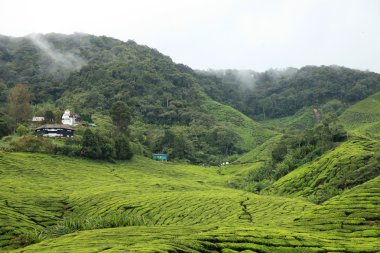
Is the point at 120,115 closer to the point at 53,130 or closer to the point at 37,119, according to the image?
the point at 53,130

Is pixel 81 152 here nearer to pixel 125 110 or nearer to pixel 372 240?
pixel 125 110

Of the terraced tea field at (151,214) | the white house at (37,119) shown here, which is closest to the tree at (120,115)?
the white house at (37,119)

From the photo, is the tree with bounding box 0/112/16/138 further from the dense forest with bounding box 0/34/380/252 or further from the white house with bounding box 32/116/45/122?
the white house with bounding box 32/116/45/122

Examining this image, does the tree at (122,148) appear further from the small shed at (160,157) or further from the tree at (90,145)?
the small shed at (160,157)

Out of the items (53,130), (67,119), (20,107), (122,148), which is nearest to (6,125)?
(53,130)

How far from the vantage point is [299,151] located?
124000 mm

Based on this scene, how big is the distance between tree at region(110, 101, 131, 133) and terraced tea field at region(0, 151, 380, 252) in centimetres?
3093

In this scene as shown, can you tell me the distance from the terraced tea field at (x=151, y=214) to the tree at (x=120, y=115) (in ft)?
101

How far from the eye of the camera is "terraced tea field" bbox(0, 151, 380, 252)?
42250 millimetres

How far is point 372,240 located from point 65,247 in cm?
3083

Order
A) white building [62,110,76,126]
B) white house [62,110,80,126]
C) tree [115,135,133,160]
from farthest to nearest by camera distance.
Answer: white building [62,110,76,126], white house [62,110,80,126], tree [115,135,133,160]

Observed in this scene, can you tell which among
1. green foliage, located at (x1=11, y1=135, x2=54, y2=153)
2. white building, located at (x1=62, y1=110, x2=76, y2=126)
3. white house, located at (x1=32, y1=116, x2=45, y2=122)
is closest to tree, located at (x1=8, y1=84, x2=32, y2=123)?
white house, located at (x1=32, y1=116, x2=45, y2=122)

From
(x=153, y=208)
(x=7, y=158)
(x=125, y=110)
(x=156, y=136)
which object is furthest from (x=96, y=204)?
(x=156, y=136)

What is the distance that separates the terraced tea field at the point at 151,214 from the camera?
42250 mm
